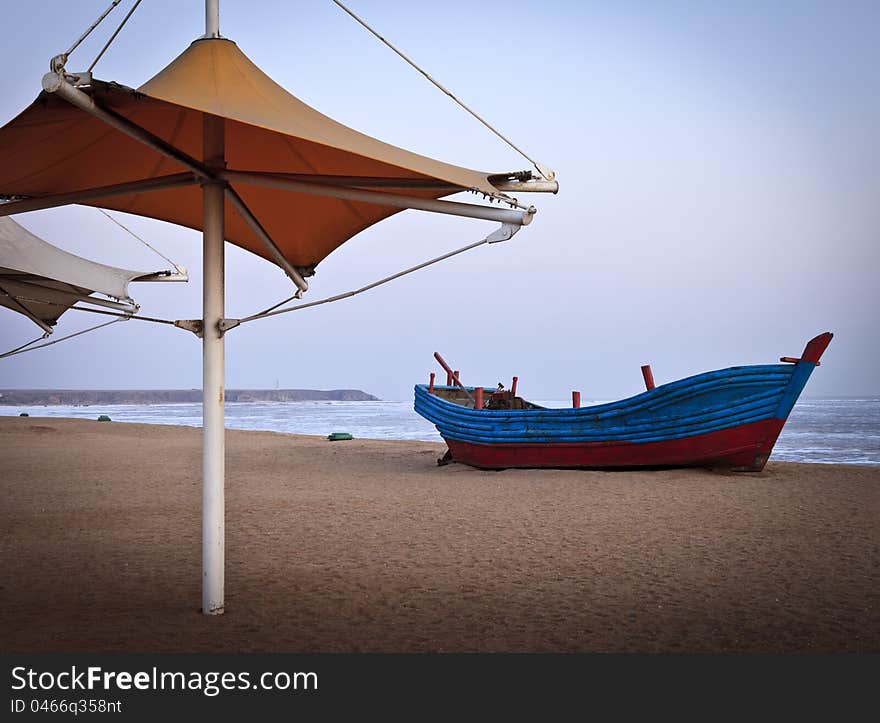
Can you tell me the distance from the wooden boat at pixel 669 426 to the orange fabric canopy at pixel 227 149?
22.0ft

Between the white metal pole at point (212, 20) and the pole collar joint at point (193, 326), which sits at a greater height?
the white metal pole at point (212, 20)

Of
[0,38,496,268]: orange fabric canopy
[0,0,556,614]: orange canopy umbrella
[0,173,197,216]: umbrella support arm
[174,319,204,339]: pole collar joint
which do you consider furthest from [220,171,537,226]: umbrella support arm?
[174,319,204,339]: pole collar joint

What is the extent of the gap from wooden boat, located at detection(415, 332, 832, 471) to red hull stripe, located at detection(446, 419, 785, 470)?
14mm

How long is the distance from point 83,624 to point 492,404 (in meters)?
10.9

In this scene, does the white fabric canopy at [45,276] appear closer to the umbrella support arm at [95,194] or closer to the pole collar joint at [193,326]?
the umbrella support arm at [95,194]

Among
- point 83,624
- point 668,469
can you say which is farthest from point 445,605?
point 668,469

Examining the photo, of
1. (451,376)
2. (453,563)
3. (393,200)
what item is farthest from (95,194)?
(451,376)

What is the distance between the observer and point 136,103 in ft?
11.7

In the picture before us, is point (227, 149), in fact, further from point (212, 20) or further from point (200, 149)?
point (212, 20)

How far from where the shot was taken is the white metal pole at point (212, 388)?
13.7 ft

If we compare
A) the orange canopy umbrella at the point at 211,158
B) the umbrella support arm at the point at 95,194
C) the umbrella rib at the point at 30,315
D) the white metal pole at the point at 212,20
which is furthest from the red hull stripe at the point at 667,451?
the white metal pole at the point at 212,20

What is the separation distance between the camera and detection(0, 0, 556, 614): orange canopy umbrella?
3.56 metres

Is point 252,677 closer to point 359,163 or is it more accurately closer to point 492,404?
point 359,163

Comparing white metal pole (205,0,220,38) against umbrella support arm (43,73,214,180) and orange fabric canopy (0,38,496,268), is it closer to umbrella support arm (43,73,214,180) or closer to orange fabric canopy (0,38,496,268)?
orange fabric canopy (0,38,496,268)
